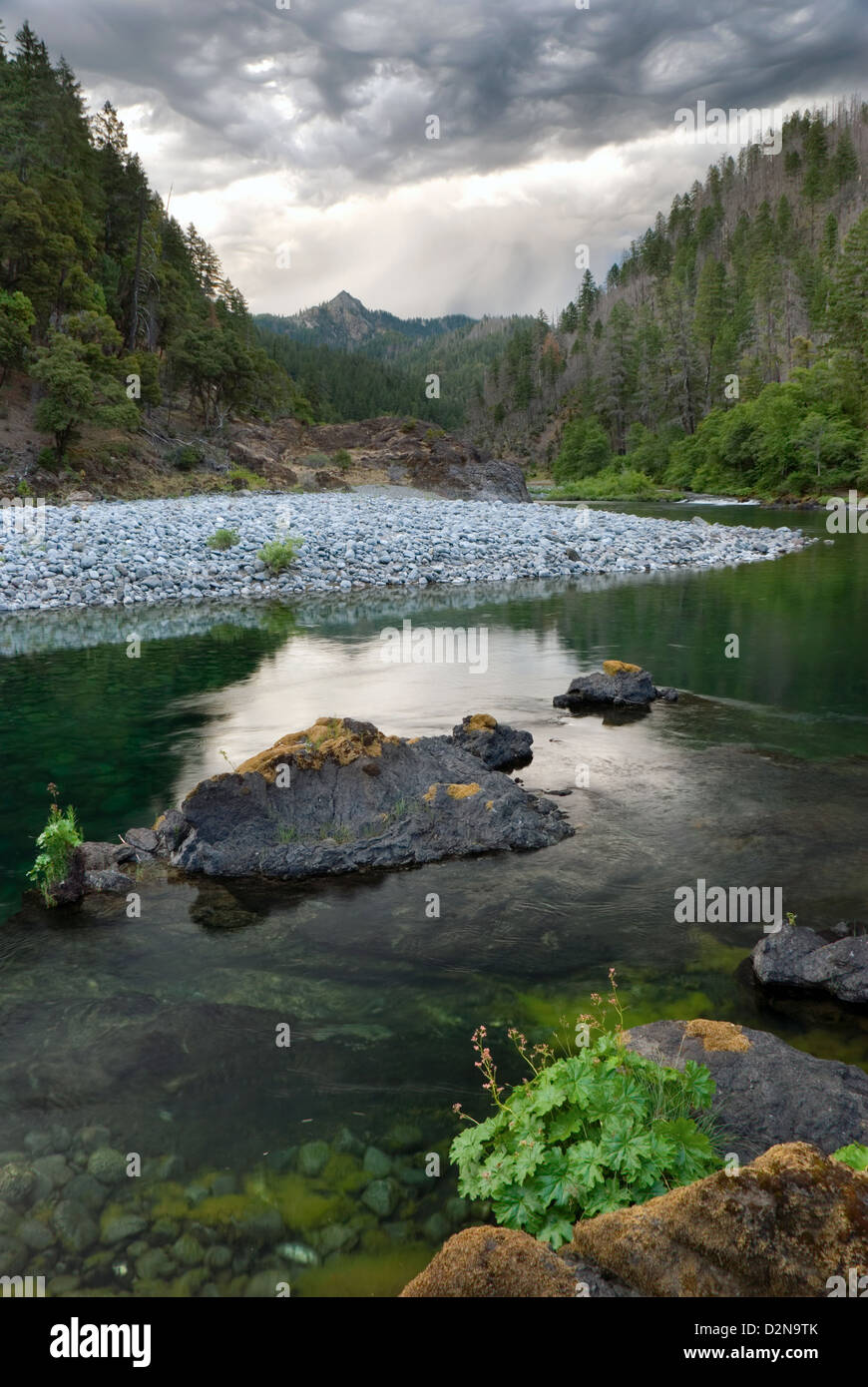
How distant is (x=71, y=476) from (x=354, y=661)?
31169 millimetres

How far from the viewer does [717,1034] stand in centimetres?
500

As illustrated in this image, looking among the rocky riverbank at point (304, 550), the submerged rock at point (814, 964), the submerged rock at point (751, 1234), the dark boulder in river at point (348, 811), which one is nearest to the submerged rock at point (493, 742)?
the dark boulder in river at point (348, 811)

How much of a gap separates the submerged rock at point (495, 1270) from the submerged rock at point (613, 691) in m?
10.7

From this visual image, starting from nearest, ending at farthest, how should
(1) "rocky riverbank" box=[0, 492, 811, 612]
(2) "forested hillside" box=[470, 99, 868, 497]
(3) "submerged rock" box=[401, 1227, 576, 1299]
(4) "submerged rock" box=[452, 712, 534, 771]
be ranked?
1. (3) "submerged rock" box=[401, 1227, 576, 1299]
2. (4) "submerged rock" box=[452, 712, 534, 771]
3. (1) "rocky riverbank" box=[0, 492, 811, 612]
4. (2) "forested hillside" box=[470, 99, 868, 497]

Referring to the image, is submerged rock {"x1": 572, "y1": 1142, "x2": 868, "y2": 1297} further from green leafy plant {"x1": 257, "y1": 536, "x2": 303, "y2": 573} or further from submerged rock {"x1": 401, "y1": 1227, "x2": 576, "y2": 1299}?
green leafy plant {"x1": 257, "y1": 536, "x2": 303, "y2": 573}

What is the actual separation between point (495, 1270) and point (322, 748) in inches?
247

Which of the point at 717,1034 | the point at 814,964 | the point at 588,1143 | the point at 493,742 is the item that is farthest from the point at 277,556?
the point at 588,1143

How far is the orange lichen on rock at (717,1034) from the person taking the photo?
4.89m

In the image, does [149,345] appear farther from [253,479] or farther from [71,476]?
[71,476]

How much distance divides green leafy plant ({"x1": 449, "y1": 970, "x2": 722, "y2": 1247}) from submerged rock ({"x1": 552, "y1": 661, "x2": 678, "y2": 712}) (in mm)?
9341

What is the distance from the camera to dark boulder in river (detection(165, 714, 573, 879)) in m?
8.02

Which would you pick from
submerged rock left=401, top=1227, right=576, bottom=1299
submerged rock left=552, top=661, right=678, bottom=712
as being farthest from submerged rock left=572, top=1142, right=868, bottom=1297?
submerged rock left=552, top=661, right=678, bottom=712

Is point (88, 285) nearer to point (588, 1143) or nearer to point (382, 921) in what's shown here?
point (382, 921)
